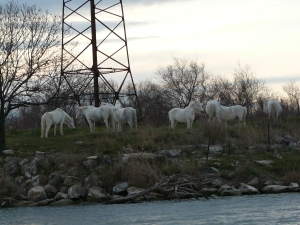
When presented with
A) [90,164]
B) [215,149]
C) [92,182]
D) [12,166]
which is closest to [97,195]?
[92,182]

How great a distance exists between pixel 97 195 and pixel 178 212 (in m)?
5.28

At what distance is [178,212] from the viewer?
19.0 metres

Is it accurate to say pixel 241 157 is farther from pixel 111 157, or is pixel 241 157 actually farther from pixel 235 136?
pixel 111 157

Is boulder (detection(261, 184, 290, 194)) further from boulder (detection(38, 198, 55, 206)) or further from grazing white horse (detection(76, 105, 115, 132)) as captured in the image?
grazing white horse (detection(76, 105, 115, 132))

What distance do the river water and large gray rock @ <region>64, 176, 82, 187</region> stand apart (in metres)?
2.21

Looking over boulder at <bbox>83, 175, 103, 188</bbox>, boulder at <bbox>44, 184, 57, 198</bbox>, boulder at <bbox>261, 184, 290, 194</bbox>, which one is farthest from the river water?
boulder at <bbox>83, 175, 103, 188</bbox>

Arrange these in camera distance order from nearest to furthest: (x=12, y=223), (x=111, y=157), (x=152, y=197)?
(x=12, y=223) < (x=152, y=197) < (x=111, y=157)

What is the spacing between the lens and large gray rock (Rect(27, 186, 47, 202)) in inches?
928

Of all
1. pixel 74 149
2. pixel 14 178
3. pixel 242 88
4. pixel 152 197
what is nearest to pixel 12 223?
pixel 152 197

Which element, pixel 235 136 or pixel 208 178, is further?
pixel 235 136

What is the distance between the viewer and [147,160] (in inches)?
998

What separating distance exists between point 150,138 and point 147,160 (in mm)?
3931

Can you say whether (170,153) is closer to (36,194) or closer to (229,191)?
(229,191)

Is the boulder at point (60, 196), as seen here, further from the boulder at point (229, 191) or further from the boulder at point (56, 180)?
the boulder at point (229, 191)
